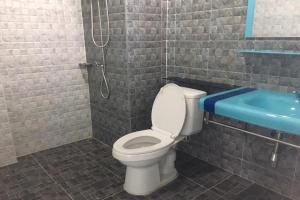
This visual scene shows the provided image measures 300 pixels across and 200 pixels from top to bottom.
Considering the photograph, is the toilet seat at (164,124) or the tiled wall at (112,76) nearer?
the toilet seat at (164,124)

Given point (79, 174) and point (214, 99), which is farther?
point (79, 174)

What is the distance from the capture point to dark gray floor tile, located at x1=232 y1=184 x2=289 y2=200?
5.92ft

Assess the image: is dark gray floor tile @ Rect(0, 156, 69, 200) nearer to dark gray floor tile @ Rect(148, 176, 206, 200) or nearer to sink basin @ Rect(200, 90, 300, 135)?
dark gray floor tile @ Rect(148, 176, 206, 200)

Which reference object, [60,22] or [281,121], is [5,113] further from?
[281,121]

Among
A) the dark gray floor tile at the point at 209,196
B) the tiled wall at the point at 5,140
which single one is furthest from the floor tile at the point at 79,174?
the dark gray floor tile at the point at 209,196

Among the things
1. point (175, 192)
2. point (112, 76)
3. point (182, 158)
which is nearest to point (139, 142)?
point (175, 192)

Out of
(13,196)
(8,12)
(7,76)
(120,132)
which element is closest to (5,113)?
(7,76)

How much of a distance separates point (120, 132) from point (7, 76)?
48.5 inches

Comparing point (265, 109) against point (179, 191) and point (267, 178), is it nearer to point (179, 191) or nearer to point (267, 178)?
point (267, 178)

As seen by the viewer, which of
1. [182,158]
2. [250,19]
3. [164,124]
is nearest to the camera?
[250,19]

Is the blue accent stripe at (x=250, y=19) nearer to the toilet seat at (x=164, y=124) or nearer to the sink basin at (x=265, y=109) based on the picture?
the sink basin at (x=265, y=109)

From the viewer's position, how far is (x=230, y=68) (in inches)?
76.5

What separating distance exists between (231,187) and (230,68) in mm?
983

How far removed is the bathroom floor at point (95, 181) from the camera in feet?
6.10
